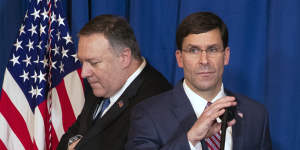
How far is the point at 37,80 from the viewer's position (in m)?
2.76

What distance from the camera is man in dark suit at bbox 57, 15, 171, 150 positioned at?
225 centimetres

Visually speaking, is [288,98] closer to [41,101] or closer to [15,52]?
[41,101]

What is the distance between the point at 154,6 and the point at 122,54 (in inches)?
24.0

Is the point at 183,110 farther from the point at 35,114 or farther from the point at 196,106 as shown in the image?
the point at 35,114

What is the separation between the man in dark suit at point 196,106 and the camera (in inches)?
71.2

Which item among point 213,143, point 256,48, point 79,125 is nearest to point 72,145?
point 79,125

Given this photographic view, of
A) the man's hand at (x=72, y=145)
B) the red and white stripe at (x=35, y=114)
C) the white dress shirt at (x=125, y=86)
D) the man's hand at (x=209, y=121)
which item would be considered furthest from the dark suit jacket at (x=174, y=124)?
the red and white stripe at (x=35, y=114)

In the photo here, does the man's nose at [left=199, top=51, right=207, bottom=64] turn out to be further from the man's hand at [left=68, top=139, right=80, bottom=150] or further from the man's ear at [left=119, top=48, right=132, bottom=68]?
the man's hand at [left=68, top=139, right=80, bottom=150]

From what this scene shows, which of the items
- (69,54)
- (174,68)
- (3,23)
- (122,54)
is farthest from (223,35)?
(3,23)

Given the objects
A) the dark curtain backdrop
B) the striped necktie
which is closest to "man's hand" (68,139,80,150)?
the dark curtain backdrop

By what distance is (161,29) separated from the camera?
281 cm

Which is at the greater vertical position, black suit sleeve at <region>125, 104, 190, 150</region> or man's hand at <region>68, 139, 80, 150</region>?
black suit sleeve at <region>125, 104, 190, 150</region>

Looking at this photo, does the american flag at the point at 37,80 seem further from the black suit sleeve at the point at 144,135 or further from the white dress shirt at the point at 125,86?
the black suit sleeve at the point at 144,135

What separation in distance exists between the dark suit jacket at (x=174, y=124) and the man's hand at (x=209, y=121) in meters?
0.10
